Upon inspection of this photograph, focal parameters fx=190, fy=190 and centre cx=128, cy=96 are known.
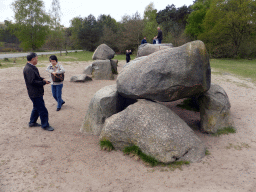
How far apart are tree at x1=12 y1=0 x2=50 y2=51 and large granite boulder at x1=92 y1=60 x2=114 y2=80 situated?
94.0ft

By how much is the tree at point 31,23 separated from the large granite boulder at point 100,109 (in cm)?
3642

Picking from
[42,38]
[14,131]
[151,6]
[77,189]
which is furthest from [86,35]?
[77,189]

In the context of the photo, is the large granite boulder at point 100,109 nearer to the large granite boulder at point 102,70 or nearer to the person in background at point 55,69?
the person in background at point 55,69

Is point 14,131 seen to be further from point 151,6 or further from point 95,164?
point 151,6

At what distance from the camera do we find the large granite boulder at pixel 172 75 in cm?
463

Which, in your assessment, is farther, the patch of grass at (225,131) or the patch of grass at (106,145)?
the patch of grass at (225,131)

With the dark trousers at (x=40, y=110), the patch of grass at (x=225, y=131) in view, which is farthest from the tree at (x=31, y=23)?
the patch of grass at (x=225, y=131)

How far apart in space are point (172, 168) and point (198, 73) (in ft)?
7.72

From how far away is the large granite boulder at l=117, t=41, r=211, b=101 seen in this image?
463 centimetres

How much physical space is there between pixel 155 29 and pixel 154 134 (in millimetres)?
28694

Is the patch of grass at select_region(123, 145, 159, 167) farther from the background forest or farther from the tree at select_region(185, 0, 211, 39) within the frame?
the tree at select_region(185, 0, 211, 39)

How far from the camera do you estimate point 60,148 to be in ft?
16.0

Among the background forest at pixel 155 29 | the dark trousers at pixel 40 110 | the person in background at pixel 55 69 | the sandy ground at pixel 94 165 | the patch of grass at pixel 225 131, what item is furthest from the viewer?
the background forest at pixel 155 29

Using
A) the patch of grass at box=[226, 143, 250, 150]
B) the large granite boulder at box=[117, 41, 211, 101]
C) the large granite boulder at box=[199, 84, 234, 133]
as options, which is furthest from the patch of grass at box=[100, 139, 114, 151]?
the patch of grass at box=[226, 143, 250, 150]
